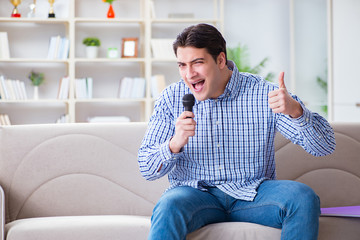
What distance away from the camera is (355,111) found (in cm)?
474

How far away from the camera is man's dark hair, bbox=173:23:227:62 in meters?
1.86

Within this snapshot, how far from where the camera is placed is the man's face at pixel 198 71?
1860mm

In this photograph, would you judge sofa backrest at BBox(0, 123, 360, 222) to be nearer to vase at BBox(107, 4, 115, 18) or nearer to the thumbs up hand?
the thumbs up hand

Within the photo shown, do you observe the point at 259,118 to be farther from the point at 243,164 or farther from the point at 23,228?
the point at 23,228

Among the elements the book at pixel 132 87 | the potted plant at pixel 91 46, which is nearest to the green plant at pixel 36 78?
the potted plant at pixel 91 46

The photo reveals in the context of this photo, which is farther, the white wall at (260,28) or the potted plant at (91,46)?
the white wall at (260,28)

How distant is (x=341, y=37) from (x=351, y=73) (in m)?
0.38

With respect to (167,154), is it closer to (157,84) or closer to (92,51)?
(157,84)

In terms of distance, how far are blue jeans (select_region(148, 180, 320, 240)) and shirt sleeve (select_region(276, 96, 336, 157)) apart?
0.57ft

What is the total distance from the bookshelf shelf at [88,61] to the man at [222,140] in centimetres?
323

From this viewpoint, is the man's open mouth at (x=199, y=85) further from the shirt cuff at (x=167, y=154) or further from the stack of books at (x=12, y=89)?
the stack of books at (x=12, y=89)

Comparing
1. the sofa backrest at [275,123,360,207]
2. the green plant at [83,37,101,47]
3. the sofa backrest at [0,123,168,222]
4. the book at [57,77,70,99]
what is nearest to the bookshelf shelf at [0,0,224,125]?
the book at [57,77,70,99]

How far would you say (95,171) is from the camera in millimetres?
2299

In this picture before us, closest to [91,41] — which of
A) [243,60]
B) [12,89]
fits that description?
[12,89]
